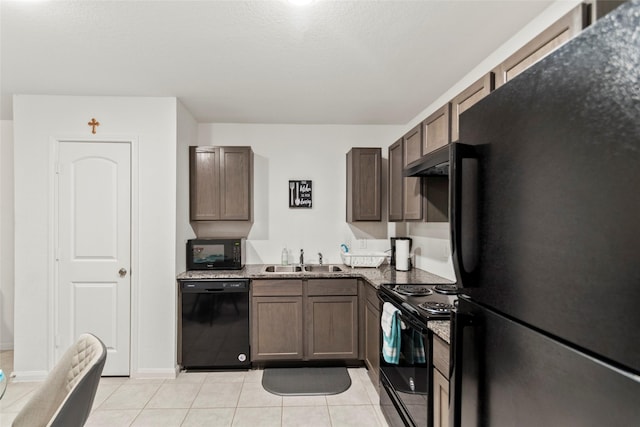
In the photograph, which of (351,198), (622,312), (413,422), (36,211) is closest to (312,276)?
(351,198)

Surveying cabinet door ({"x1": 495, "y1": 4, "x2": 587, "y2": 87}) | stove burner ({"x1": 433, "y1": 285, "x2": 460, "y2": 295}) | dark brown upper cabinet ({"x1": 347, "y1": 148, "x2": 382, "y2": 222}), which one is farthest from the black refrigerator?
dark brown upper cabinet ({"x1": 347, "y1": 148, "x2": 382, "y2": 222})

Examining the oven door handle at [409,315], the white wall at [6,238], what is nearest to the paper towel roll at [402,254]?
the oven door handle at [409,315]

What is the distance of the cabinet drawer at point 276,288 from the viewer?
3234 millimetres

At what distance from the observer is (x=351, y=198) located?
3686 millimetres

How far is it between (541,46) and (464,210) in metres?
0.88

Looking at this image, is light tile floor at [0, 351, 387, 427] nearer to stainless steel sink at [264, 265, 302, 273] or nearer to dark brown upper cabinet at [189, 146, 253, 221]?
stainless steel sink at [264, 265, 302, 273]

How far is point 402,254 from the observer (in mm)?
3402

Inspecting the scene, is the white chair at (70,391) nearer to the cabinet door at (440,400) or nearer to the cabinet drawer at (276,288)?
the cabinet door at (440,400)

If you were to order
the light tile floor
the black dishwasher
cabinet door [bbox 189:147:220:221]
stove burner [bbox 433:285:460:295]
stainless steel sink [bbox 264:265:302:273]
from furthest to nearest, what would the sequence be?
stainless steel sink [bbox 264:265:302:273] < cabinet door [bbox 189:147:220:221] < the black dishwasher < the light tile floor < stove burner [bbox 433:285:460:295]

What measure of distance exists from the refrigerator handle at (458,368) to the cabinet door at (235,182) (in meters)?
2.87

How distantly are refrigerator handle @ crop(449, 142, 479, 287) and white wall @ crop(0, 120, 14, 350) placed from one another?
4.81m

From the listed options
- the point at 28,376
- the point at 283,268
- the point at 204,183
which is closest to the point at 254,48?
the point at 204,183

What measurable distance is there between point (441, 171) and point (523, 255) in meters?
1.59

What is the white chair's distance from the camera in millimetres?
1195
